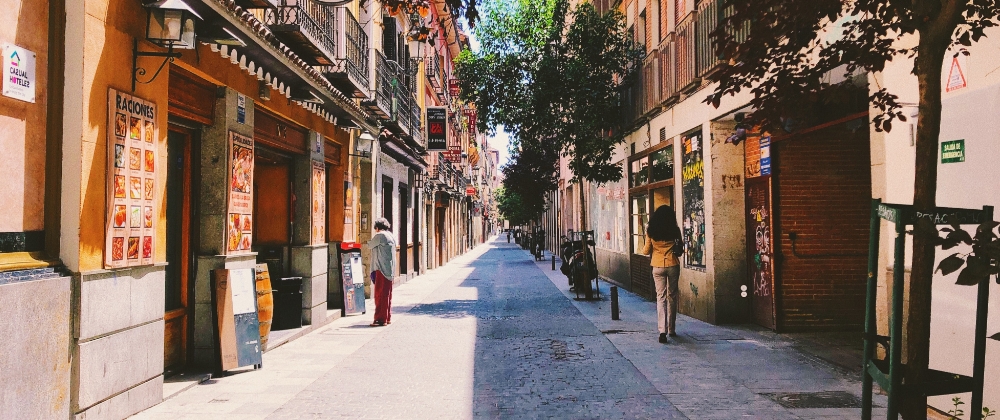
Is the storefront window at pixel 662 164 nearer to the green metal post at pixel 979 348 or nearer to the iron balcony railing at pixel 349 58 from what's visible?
the iron balcony railing at pixel 349 58

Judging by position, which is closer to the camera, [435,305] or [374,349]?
[374,349]

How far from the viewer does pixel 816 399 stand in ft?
19.0

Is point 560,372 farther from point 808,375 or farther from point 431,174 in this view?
point 431,174

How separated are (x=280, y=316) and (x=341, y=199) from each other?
132 inches

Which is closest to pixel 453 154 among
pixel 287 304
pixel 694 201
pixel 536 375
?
pixel 694 201

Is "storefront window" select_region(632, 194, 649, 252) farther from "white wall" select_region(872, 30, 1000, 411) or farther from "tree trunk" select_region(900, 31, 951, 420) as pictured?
"tree trunk" select_region(900, 31, 951, 420)

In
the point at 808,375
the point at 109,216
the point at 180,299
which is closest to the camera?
the point at 109,216

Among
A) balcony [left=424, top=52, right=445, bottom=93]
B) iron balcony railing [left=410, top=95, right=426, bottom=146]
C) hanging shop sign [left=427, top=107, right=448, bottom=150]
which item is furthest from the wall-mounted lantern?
balcony [left=424, top=52, right=445, bottom=93]

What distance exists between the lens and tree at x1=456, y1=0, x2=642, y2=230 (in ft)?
50.7

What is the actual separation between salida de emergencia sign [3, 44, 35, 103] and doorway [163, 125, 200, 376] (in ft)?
7.51

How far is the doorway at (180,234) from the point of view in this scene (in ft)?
23.2

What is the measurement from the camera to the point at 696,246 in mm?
11305

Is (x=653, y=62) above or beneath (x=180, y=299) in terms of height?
above

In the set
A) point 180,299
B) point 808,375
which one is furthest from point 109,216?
point 808,375
